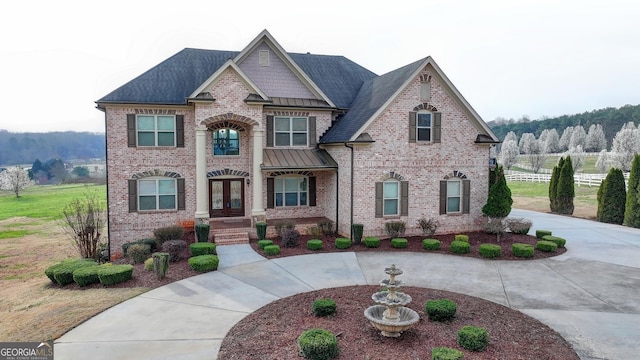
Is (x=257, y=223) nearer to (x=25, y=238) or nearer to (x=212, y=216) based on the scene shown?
(x=212, y=216)

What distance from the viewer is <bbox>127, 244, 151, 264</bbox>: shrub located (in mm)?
14859

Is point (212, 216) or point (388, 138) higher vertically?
point (388, 138)

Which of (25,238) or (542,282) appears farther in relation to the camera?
(25,238)

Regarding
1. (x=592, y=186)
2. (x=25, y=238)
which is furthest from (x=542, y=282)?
(x=592, y=186)

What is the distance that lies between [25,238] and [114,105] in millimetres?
13532

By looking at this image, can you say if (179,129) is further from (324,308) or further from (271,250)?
(324,308)

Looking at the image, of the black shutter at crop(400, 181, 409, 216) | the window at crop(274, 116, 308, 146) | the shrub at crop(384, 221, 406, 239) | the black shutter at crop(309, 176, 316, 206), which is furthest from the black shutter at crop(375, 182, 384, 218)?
the window at crop(274, 116, 308, 146)

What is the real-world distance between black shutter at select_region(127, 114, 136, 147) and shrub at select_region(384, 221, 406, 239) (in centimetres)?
1274

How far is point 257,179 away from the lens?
61.3 feet

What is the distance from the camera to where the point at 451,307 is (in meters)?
8.97

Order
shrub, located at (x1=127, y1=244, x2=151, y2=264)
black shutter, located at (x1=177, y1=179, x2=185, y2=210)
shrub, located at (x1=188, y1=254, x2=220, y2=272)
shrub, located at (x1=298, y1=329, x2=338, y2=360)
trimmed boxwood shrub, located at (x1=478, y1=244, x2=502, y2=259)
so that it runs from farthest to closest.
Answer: black shutter, located at (x1=177, y1=179, x2=185, y2=210)
trimmed boxwood shrub, located at (x1=478, y1=244, x2=502, y2=259)
shrub, located at (x1=127, y1=244, x2=151, y2=264)
shrub, located at (x1=188, y1=254, x2=220, y2=272)
shrub, located at (x1=298, y1=329, x2=338, y2=360)

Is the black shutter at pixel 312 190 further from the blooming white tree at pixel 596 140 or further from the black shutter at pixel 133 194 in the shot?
the blooming white tree at pixel 596 140

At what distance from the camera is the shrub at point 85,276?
12219mm

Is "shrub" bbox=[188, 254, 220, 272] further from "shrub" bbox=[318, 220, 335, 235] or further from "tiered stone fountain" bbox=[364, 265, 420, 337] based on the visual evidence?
"tiered stone fountain" bbox=[364, 265, 420, 337]
